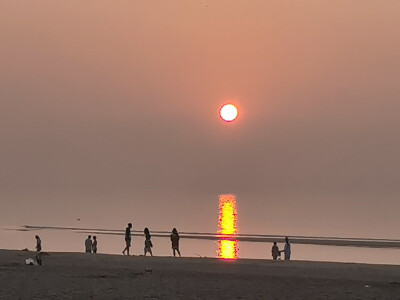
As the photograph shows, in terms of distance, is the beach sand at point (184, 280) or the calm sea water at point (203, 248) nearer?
the beach sand at point (184, 280)

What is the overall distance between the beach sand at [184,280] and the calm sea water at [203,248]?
86.6ft

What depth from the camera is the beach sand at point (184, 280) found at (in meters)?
19.2

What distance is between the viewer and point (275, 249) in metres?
38.8

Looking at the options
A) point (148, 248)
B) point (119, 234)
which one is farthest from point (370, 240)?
point (148, 248)

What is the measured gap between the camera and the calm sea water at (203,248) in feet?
194

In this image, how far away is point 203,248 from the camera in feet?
227

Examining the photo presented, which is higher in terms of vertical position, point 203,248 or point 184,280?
point 203,248

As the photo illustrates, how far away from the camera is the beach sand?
1924 cm

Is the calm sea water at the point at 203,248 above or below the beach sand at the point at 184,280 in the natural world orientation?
above

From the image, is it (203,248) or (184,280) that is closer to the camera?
(184,280)

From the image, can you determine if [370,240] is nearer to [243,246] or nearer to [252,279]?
[243,246]

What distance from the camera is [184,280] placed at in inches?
910

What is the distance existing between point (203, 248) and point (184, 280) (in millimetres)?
46393

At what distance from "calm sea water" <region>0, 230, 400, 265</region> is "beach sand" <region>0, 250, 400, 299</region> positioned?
2639 centimetres
